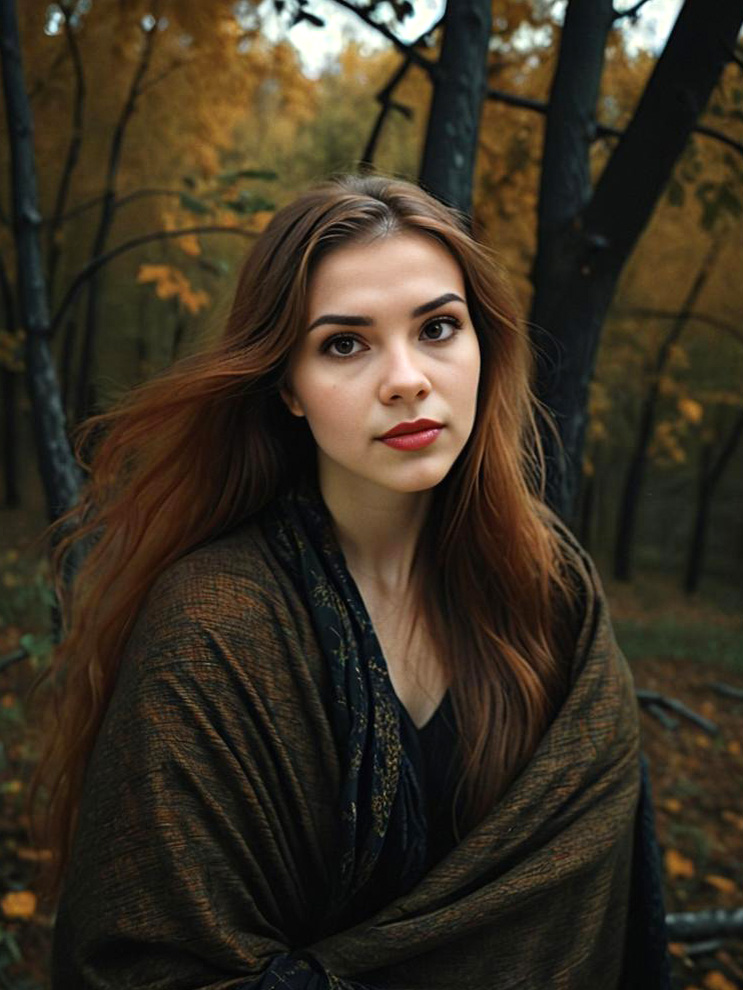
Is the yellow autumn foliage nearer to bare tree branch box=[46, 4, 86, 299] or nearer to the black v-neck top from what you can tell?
bare tree branch box=[46, 4, 86, 299]

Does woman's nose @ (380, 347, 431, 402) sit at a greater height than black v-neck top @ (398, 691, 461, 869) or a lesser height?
greater

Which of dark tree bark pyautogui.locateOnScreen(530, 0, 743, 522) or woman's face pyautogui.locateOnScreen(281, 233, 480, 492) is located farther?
dark tree bark pyautogui.locateOnScreen(530, 0, 743, 522)

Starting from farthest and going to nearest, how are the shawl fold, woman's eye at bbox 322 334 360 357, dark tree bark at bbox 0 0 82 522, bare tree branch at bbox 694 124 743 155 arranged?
dark tree bark at bbox 0 0 82 522
bare tree branch at bbox 694 124 743 155
woman's eye at bbox 322 334 360 357
the shawl fold

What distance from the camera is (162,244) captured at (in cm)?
573

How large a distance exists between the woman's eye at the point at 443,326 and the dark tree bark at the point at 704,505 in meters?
7.41

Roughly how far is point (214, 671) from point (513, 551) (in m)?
0.67

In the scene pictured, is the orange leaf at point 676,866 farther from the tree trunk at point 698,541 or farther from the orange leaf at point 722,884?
the tree trunk at point 698,541

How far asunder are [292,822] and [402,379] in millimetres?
783

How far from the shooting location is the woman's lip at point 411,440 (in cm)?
152

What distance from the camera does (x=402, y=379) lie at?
1481 mm

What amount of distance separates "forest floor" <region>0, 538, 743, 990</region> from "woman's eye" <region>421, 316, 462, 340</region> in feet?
5.39

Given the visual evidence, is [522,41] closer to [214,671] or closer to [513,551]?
[513,551]

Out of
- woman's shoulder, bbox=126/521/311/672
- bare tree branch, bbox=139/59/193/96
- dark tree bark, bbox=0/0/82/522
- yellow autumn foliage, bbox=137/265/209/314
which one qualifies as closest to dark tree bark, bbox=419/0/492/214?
woman's shoulder, bbox=126/521/311/672

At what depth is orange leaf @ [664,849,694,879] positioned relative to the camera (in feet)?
12.5
